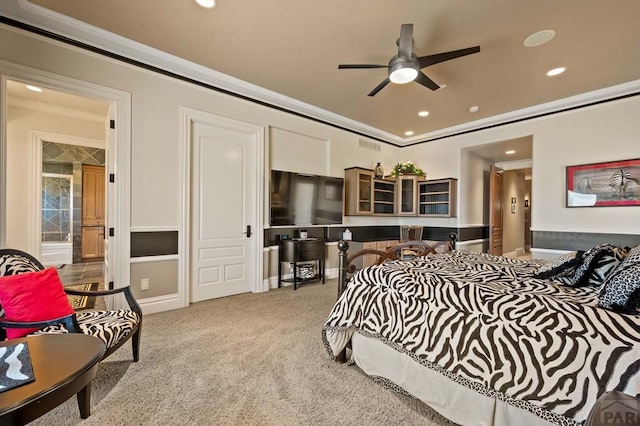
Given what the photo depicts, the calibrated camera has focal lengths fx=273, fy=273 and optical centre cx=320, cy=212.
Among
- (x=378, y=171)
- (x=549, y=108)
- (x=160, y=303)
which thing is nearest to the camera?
(x=160, y=303)

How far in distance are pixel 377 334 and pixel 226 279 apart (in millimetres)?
2703

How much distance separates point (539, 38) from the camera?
9.05 ft

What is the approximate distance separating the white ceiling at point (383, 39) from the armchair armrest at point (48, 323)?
257cm

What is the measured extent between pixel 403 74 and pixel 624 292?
7.59ft

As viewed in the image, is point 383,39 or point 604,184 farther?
point 604,184

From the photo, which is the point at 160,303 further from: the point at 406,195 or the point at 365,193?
the point at 406,195

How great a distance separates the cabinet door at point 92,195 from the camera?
6359mm

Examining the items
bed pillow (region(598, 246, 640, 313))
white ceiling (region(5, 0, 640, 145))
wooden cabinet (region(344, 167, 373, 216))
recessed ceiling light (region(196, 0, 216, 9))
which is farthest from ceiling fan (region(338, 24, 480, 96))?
wooden cabinet (region(344, 167, 373, 216))

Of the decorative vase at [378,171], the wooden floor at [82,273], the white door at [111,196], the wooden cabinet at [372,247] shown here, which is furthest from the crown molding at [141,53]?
the wooden floor at [82,273]

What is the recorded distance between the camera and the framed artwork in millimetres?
3719

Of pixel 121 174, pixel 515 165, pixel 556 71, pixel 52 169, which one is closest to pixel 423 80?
pixel 556 71

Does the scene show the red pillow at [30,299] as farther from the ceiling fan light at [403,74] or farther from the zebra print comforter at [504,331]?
the ceiling fan light at [403,74]

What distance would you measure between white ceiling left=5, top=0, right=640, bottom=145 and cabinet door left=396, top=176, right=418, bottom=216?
2.14m

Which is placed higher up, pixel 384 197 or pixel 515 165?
pixel 515 165
